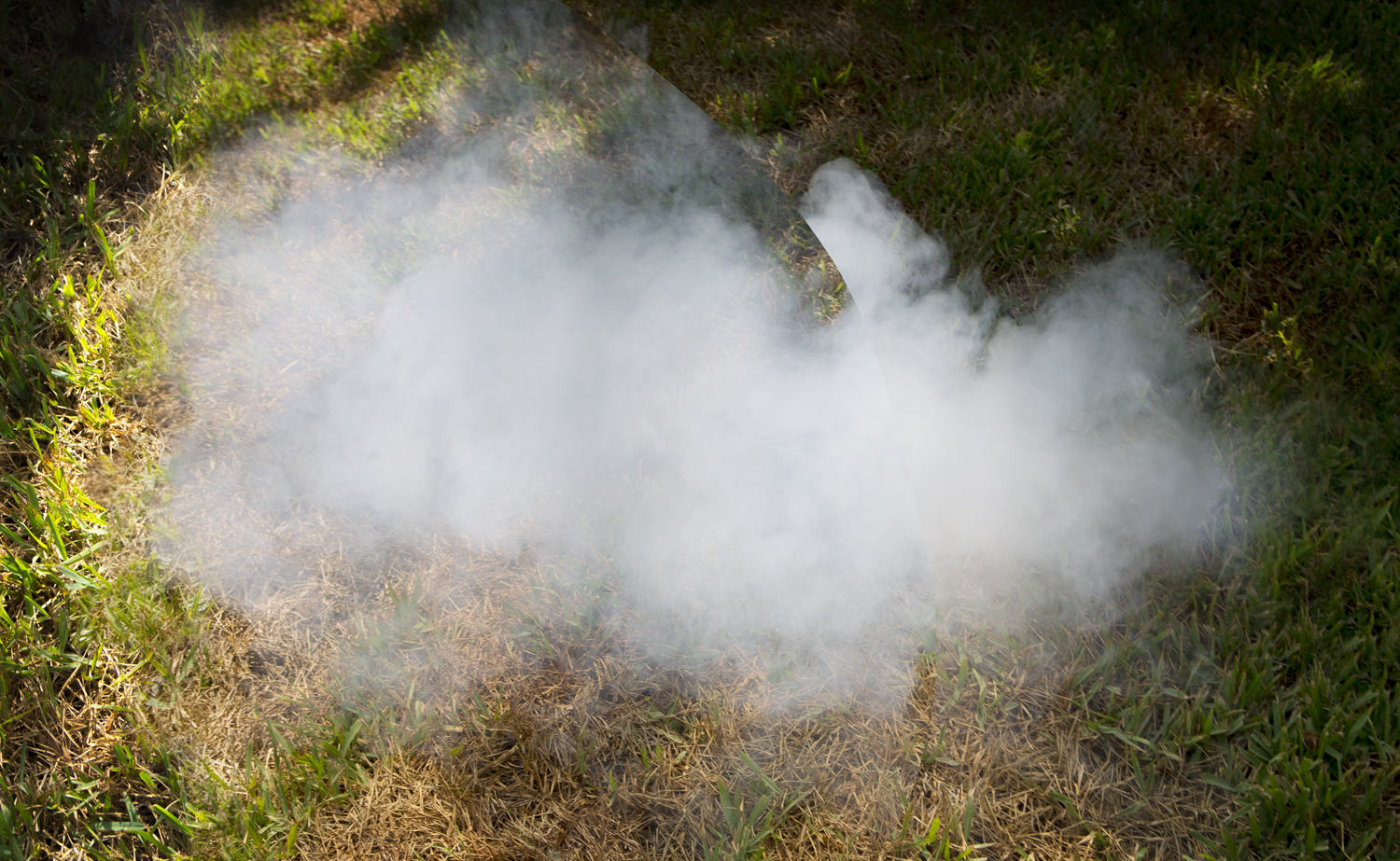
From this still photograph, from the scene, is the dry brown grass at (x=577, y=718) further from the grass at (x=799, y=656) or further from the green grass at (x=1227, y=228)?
the green grass at (x=1227, y=228)

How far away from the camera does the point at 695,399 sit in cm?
212

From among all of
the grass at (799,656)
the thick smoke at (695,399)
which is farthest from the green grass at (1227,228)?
the thick smoke at (695,399)

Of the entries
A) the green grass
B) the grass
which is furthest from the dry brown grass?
the green grass

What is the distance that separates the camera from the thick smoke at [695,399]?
1900mm

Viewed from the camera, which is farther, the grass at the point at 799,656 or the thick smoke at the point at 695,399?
the thick smoke at the point at 695,399

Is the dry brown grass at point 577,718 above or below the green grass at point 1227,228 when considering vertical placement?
below

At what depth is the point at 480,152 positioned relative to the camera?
264cm

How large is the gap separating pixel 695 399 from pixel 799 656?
723 millimetres

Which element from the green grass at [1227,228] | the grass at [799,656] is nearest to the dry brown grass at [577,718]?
the grass at [799,656]

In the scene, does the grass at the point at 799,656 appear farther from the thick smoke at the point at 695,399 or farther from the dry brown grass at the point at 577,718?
the thick smoke at the point at 695,399

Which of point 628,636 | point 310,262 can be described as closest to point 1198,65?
point 628,636

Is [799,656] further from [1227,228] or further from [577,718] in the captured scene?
[1227,228]

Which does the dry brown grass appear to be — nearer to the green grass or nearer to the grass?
the grass

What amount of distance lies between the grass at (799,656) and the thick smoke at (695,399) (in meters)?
0.14
